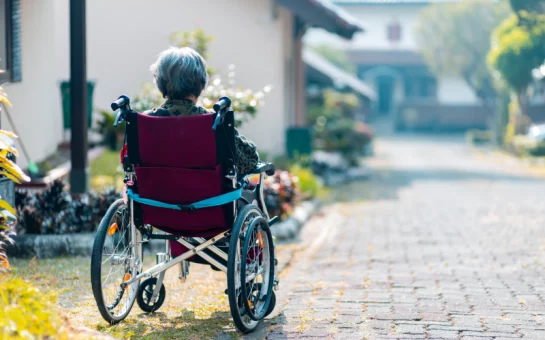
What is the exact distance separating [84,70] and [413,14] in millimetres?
44153

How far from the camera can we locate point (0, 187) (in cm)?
582

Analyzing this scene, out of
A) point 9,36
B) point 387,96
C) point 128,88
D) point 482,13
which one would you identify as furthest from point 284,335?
point 387,96

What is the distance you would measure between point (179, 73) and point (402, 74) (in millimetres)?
45997

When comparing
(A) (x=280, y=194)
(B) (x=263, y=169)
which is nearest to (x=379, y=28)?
(A) (x=280, y=194)

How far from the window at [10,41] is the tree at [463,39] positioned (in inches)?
1276

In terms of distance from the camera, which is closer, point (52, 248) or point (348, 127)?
point (52, 248)

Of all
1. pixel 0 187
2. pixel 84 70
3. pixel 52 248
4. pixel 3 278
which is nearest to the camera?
pixel 3 278

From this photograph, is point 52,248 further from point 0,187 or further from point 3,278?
point 3,278

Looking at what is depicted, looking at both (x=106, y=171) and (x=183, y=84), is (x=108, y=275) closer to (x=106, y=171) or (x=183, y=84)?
(x=183, y=84)

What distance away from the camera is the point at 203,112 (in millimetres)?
5066

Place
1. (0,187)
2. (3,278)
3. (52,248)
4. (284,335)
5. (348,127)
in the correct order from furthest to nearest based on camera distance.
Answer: (348,127)
(52,248)
(0,187)
(284,335)
(3,278)

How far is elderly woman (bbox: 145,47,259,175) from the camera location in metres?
4.95

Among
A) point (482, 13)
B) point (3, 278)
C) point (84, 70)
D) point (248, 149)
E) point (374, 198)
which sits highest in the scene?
point (482, 13)

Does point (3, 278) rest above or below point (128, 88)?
below
